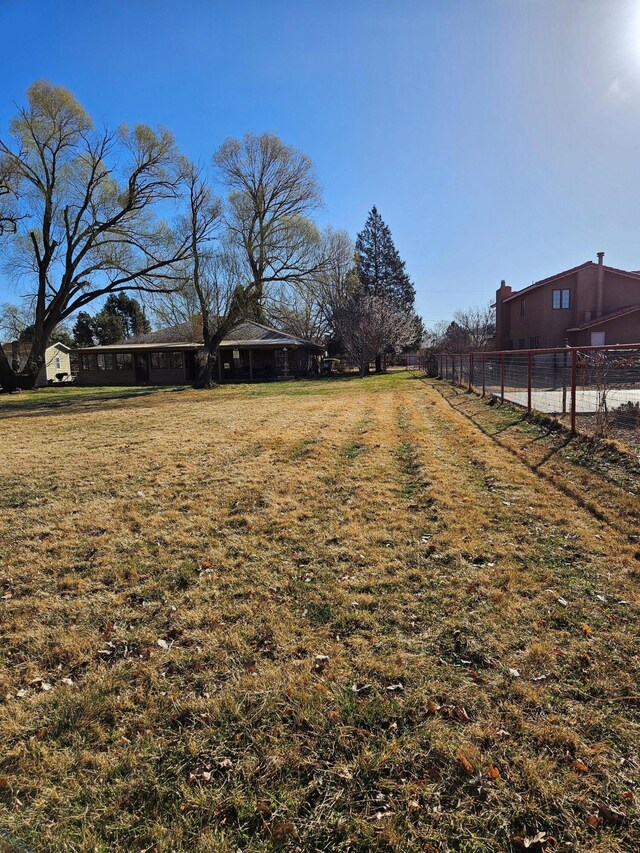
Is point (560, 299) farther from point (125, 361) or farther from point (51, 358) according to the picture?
point (51, 358)

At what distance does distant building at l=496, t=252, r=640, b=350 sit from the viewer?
27.0m

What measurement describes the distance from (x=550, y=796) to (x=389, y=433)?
7.72m

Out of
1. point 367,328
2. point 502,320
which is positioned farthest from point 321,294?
point 502,320

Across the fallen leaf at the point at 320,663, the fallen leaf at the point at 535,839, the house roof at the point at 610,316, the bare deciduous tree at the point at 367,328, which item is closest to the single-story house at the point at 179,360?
the bare deciduous tree at the point at 367,328

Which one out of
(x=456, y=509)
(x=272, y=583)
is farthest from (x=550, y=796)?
(x=456, y=509)

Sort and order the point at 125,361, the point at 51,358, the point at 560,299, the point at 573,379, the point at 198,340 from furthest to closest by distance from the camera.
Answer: the point at 51,358
the point at 125,361
the point at 198,340
the point at 560,299
the point at 573,379

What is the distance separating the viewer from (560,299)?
2972cm

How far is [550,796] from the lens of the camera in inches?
72.1

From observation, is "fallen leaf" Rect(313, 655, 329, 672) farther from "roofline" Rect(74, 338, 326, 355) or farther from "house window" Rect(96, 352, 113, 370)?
"house window" Rect(96, 352, 113, 370)

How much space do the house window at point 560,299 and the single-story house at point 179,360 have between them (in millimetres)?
16635

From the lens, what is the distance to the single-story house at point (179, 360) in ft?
104

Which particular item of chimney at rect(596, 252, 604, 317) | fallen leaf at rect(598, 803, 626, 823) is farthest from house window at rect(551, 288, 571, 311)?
fallen leaf at rect(598, 803, 626, 823)

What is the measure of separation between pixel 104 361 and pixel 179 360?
5.94m

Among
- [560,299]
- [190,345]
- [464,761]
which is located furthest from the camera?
[190,345]
